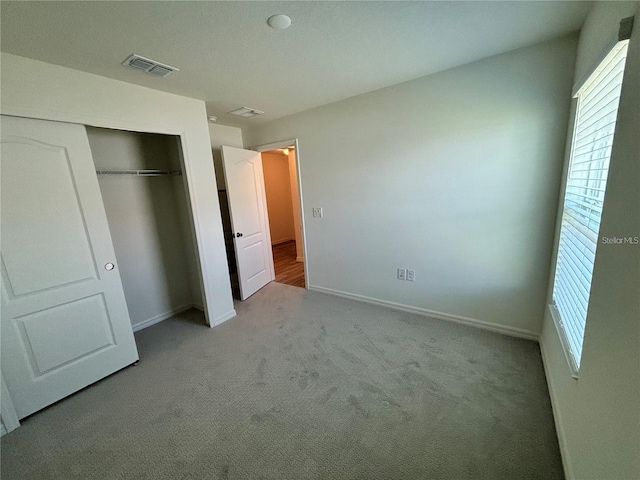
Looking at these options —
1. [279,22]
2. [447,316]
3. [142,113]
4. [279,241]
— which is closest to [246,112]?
[142,113]

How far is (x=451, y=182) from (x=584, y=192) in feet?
3.37

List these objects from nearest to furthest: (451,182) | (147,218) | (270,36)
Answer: (270,36) < (451,182) < (147,218)

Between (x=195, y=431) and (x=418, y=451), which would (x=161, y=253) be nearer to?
(x=195, y=431)

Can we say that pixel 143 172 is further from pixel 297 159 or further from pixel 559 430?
pixel 559 430

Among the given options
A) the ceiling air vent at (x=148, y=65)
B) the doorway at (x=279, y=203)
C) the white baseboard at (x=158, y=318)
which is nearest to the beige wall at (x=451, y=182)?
the ceiling air vent at (x=148, y=65)

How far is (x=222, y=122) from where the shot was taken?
3.46 meters

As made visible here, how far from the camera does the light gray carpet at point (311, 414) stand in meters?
1.40

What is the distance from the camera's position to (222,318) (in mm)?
2961

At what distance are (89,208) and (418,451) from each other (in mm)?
2747

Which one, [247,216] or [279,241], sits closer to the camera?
[247,216]

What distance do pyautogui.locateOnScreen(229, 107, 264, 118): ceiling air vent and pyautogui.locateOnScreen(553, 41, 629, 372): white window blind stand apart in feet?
9.12

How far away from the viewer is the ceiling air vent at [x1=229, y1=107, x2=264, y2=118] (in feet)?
9.59

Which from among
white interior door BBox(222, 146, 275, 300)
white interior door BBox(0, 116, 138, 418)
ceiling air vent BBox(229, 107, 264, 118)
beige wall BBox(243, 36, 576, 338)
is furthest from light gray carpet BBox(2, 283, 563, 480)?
ceiling air vent BBox(229, 107, 264, 118)

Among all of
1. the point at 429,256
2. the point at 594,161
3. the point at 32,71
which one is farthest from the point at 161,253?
the point at 594,161
